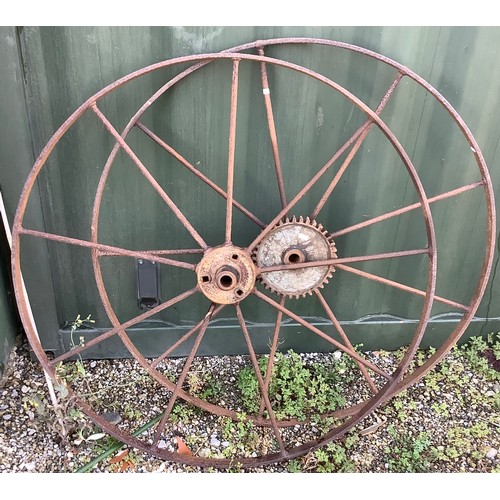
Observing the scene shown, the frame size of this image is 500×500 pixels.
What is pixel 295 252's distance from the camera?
223cm

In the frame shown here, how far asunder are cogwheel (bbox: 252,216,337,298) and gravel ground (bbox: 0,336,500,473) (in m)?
0.69

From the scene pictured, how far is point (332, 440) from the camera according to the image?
91.4 inches

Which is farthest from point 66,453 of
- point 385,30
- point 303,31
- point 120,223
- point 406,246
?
point 385,30

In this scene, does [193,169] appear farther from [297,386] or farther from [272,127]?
[297,386]

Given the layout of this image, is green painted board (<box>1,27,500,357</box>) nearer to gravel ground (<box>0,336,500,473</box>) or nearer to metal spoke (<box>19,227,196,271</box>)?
gravel ground (<box>0,336,500,473</box>)

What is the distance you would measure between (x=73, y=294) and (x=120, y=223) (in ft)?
1.51

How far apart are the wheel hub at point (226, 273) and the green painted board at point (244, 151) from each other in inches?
16.8

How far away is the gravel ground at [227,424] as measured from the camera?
2350 mm

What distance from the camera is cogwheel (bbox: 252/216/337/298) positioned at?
2225mm

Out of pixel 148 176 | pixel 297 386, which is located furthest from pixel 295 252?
pixel 297 386

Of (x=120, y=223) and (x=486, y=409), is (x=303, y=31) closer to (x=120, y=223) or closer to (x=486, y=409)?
(x=120, y=223)

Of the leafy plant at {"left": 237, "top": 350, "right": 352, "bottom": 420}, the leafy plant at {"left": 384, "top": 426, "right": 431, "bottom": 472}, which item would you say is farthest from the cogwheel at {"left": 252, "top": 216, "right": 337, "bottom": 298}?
the leafy plant at {"left": 384, "top": 426, "right": 431, "bottom": 472}

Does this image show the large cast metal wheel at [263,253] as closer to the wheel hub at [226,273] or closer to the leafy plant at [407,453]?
the wheel hub at [226,273]

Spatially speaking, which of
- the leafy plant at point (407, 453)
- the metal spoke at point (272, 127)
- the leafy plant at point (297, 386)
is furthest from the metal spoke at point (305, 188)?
the leafy plant at point (407, 453)
